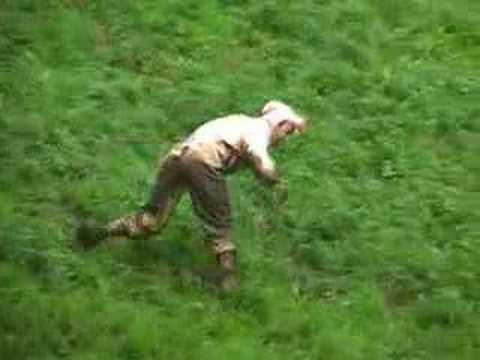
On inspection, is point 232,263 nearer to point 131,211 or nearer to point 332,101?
point 131,211

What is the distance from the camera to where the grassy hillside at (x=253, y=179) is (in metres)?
9.34

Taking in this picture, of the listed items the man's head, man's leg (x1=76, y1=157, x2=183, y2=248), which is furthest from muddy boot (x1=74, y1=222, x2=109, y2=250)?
the man's head

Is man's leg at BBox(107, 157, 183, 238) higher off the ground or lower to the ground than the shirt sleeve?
lower

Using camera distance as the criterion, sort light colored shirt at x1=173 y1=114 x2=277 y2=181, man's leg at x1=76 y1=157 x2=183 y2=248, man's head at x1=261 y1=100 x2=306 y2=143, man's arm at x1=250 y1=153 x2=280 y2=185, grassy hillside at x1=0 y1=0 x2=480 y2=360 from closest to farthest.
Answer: grassy hillside at x1=0 y1=0 x2=480 y2=360, man's arm at x1=250 y1=153 x2=280 y2=185, light colored shirt at x1=173 y1=114 x2=277 y2=181, man's leg at x1=76 y1=157 x2=183 y2=248, man's head at x1=261 y1=100 x2=306 y2=143

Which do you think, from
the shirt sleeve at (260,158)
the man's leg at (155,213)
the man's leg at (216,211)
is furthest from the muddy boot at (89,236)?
the shirt sleeve at (260,158)

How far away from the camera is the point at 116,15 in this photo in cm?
1390

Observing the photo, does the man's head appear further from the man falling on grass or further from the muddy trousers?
the muddy trousers

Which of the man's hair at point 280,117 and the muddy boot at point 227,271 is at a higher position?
the man's hair at point 280,117

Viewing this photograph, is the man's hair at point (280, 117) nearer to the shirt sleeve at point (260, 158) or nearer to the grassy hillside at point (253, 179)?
the shirt sleeve at point (260, 158)

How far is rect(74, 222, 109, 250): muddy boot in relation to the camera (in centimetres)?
995

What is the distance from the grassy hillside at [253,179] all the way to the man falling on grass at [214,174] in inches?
10.1

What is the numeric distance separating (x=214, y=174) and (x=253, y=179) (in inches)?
66.6

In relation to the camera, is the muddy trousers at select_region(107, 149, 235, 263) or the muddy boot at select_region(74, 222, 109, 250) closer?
the muddy trousers at select_region(107, 149, 235, 263)

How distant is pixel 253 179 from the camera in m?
11.3
